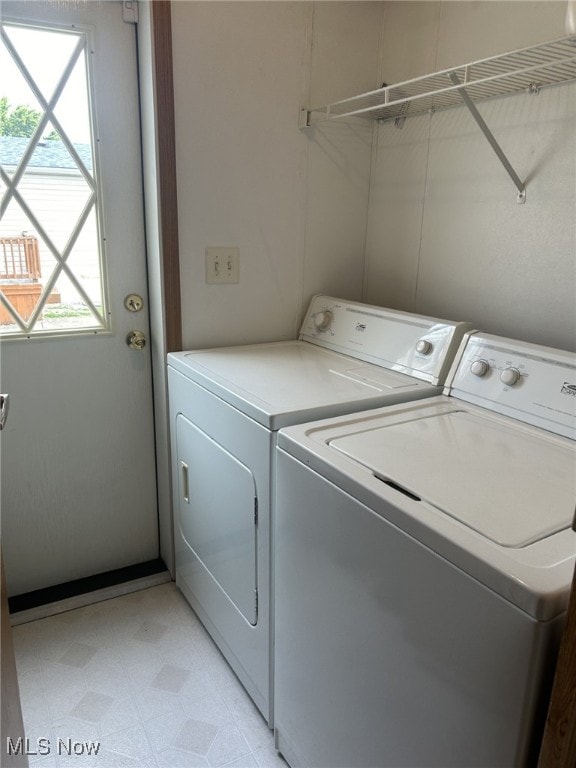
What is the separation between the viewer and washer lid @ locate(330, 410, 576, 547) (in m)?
0.95

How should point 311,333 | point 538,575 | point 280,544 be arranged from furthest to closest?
1. point 311,333
2. point 280,544
3. point 538,575

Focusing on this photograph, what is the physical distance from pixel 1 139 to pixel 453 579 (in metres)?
1.85

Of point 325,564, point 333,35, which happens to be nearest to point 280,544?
point 325,564

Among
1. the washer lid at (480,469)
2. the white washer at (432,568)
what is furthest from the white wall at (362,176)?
the washer lid at (480,469)

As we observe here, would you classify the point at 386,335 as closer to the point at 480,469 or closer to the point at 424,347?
the point at 424,347

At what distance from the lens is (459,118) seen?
188cm

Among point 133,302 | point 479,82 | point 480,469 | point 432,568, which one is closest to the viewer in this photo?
point 432,568

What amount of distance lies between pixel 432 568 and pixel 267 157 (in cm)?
167

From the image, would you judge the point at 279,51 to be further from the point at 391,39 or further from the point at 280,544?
the point at 280,544

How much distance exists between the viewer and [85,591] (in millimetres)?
2180

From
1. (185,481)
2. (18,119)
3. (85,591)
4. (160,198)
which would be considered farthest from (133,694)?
(18,119)

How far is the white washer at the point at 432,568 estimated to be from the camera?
0.80m

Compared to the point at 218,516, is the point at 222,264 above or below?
above

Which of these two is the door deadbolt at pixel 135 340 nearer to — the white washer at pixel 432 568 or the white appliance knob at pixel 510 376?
the white washer at pixel 432 568
